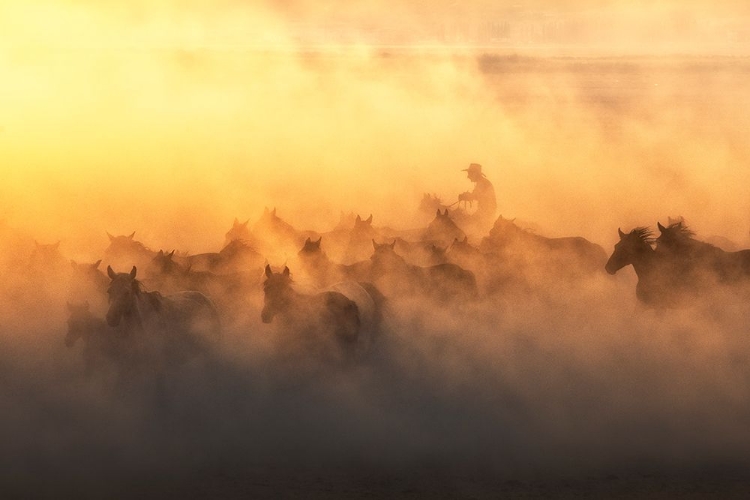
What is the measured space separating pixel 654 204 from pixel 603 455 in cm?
1114

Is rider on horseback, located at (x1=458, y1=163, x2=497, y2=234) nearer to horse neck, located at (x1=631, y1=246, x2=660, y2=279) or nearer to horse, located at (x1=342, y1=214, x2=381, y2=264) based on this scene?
horse, located at (x1=342, y1=214, x2=381, y2=264)

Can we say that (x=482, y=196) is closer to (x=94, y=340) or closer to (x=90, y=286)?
(x=90, y=286)

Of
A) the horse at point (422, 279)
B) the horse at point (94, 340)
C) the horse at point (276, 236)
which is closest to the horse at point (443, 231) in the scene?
the horse at point (276, 236)

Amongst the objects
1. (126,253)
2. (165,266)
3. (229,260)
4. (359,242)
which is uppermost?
(359,242)

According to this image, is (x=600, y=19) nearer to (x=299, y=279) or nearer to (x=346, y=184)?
(x=346, y=184)

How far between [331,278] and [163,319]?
1.93 m

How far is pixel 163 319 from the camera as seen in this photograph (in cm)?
816

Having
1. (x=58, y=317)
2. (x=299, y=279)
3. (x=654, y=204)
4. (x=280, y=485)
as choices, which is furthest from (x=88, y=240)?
(x=654, y=204)

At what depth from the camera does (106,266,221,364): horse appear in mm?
7852

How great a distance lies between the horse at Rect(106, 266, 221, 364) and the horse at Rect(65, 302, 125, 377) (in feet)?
0.57

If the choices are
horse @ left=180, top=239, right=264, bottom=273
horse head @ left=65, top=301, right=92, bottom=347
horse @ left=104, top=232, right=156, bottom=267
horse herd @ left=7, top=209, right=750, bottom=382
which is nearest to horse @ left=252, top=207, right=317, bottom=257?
horse herd @ left=7, top=209, right=750, bottom=382

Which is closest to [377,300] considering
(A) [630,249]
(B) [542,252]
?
(B) [542,252]

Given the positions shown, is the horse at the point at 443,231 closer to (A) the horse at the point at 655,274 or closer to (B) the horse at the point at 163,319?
(A) the horse at the point at 655,274

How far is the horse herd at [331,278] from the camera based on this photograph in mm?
8195
